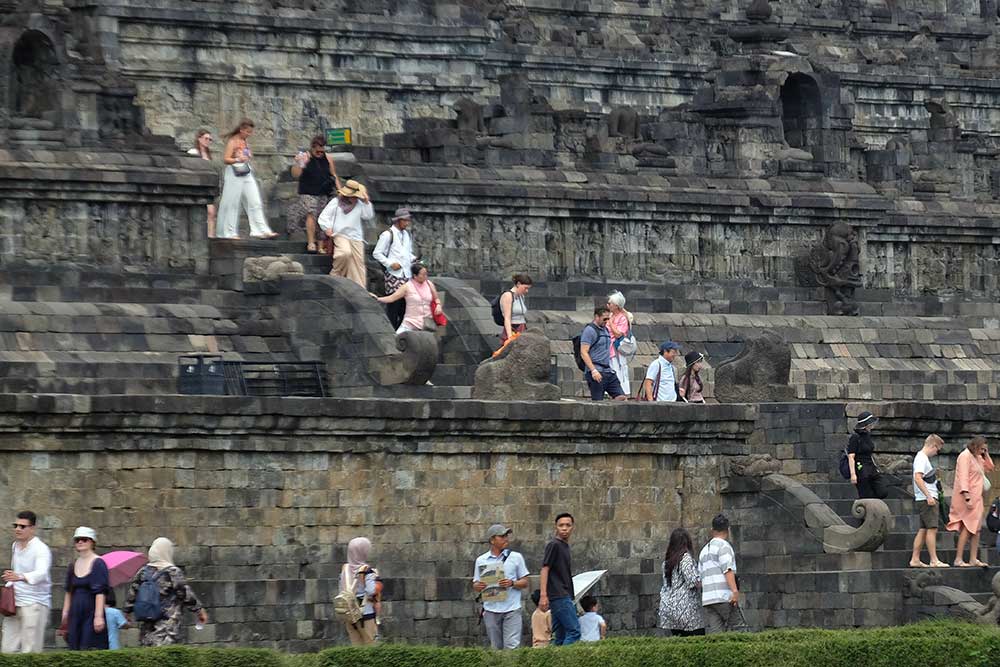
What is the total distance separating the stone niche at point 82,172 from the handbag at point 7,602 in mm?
10398

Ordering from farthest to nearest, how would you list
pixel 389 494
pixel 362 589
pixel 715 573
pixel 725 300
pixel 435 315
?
pixel 725 300 < pixel 435 315 < pixel 389 494 < pixel 715 573 < pixel 362 589

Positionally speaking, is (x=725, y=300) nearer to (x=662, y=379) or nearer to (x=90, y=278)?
(x=662, y=379)

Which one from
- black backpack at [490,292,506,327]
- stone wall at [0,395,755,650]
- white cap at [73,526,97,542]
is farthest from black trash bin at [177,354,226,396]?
white cap at [73,526,97,542]

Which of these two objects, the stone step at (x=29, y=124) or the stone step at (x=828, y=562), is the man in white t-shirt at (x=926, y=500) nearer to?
the stone step at (x=828, y=562)

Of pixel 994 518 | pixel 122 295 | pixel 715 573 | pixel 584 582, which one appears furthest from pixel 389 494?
pixel 994 518

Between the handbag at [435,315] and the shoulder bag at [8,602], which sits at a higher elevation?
the handbag at [435,315]

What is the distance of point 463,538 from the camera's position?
125 feet

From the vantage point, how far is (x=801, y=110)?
5569cm

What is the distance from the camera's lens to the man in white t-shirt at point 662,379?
1663 inches

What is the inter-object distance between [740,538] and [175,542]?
7559mm

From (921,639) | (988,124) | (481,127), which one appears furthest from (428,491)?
(988,124)

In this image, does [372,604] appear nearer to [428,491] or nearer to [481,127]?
[428,491]

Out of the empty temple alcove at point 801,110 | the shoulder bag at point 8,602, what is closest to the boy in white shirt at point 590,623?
the shoulder bag at point 8,602

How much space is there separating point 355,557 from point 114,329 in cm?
701
